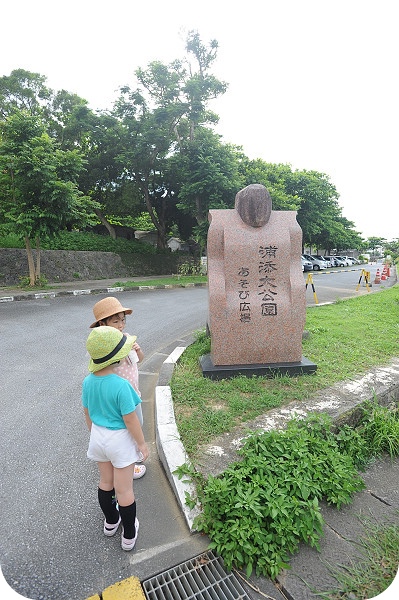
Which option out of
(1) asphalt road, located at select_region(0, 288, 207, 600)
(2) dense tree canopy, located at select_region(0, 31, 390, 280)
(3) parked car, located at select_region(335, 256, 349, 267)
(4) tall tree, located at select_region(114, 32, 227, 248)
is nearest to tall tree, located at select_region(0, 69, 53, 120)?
(2) dense tree canopy, located at select_region(0, 31, 390, 280)

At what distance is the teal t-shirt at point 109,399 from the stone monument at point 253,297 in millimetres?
2272

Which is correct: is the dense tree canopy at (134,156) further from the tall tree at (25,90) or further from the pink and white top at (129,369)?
the pink and white top at (129,369)

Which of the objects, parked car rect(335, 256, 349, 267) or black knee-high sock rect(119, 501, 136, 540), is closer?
black knee-high sock rect(119, 501, 136, 540)

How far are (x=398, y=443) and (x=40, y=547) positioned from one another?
3.01 meters

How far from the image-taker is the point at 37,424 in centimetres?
332

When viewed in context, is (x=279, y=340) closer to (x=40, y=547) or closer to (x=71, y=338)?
(x=40, y=547)

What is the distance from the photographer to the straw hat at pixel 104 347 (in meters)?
1.74

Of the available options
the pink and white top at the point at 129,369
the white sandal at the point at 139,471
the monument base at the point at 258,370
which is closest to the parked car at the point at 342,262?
the monument base at the point at 258,370

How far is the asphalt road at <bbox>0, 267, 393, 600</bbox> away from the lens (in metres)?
1.83

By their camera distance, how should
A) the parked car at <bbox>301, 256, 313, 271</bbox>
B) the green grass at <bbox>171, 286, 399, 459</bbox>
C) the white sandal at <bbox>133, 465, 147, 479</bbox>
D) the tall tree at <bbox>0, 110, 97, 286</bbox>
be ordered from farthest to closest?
the parked car at <bbox>301, 256, 313, 271</bbox>
the tall tree at <bbox>0, 110, 97, 286</bbox>
the green grass at <bbox>171, 286, 399, 459</bbox>
the white sandal at <bbox>133, 465, 147, 479</bbox>

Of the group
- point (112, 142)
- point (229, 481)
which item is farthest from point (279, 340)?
point (112, 142)

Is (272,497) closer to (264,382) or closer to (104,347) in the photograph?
(104,347)

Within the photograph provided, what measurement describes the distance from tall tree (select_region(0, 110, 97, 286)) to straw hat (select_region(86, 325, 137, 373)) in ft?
31.1

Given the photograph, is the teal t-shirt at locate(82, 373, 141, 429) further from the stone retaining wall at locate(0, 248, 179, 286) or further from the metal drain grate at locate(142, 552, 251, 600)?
the stone retaining wall at locate(0, 248, 179, 286)
